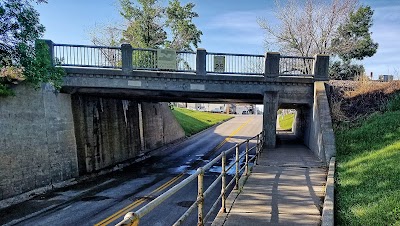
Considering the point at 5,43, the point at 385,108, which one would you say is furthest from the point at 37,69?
the point at 385,108

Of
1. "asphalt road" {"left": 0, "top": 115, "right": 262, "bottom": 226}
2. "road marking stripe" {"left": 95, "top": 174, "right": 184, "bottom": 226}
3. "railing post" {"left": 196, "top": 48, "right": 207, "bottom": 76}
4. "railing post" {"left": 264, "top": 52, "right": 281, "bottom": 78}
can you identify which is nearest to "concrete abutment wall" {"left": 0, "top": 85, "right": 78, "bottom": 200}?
"asphalt road" {"left": 0, "top": 115, "right": 262, "bottom": 226}

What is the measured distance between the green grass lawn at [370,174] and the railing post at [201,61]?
7804 millimetres

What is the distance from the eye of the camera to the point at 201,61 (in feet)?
55.8

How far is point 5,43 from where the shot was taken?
1170cm

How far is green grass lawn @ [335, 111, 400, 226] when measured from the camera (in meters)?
5.43

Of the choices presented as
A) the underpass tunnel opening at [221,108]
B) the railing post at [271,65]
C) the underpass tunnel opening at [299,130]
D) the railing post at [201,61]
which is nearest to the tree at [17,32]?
the railing post at [201,61]

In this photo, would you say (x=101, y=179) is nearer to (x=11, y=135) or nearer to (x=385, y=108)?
(x=11, y=135)

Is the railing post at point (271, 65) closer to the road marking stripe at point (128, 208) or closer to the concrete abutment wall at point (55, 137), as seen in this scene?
the road marking stripe at point (128, 208)

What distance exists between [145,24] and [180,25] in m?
3.56

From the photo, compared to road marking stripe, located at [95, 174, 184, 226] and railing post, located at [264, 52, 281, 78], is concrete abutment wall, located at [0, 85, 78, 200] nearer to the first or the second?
road marking stripe, located at [95, 174, 184, 226]

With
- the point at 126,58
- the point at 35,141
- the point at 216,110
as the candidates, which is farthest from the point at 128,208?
the point at 216,110

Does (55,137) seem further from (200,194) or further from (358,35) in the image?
(358,35)

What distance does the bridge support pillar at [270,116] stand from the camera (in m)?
17.5

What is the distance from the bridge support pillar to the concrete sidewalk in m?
5.81
